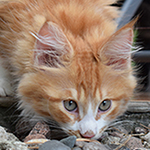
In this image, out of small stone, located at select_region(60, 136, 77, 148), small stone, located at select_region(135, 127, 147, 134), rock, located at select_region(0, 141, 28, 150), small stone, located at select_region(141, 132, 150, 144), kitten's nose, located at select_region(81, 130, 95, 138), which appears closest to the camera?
rock, located at select_region(0, 141, 28, 150)

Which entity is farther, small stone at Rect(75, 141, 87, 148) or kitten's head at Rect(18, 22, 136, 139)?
kitten's head at Rect(18, 22, 136, 139)

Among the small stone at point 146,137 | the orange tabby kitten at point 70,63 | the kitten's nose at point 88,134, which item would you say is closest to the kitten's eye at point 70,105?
the orange tabby kitten at point 70,63

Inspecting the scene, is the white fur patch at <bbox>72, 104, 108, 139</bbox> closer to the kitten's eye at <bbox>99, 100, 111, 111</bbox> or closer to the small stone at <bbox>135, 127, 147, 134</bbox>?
the kitten's eye at <bbox>99, 100, 111, 111</bbox>

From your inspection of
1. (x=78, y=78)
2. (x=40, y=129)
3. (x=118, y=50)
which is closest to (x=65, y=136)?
(x=40, y=129)

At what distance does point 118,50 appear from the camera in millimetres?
1619

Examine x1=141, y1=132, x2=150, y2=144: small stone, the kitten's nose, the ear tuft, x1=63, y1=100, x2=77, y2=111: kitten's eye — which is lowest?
x1=141, y1=132, x2=150, y2=144: small stone

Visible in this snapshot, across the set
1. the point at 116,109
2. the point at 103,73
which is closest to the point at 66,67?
the point at 103,73

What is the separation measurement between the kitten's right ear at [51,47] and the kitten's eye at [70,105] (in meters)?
0.25

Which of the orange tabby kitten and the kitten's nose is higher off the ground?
the orange tabby kitten

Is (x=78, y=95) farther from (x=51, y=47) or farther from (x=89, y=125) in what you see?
(x=51, y=47)

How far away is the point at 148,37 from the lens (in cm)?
461

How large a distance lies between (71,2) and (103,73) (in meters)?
0.65

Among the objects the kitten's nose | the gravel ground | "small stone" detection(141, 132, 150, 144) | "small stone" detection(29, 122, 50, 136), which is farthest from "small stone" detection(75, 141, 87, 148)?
"small stone" detection(141, 132, 150, 144)

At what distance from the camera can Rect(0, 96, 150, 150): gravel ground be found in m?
1.17
